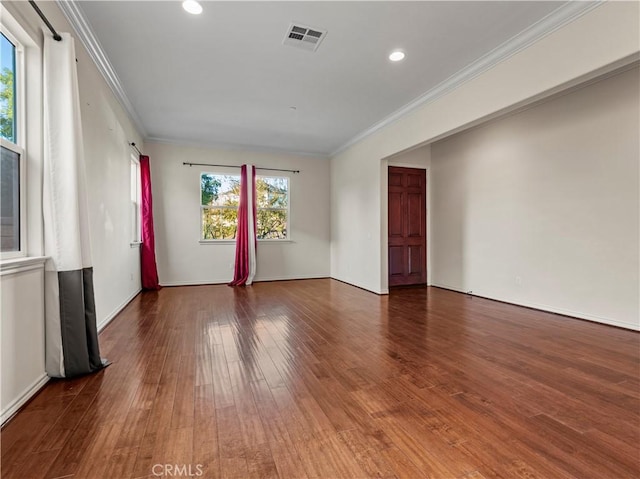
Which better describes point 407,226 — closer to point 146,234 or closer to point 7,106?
point 146,234

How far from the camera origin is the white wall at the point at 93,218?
6.00 feet

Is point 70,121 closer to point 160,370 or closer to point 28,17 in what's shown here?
point 28,17

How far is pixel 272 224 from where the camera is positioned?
690 cm

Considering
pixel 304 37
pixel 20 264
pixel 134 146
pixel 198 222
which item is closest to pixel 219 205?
pixel 198 222

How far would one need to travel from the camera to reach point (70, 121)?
2174 millimetres

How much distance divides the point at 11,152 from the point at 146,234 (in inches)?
150

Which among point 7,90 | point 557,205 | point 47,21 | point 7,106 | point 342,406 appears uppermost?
point 47,21

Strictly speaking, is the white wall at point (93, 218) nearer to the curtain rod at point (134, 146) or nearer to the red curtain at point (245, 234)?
the curtain rod at point (134, 146)

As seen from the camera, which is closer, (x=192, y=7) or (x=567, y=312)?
(x=192, y=7)

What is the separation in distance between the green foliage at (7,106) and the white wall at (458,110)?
3.93 m

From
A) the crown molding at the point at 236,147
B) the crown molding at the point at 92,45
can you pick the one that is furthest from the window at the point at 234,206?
the crown molding at the point at 92,45

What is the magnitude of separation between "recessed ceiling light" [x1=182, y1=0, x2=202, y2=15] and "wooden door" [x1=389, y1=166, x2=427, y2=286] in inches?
168

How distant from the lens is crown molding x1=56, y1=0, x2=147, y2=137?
2.42 meters

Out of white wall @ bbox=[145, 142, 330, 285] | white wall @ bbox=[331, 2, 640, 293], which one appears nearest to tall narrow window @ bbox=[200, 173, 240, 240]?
white wall @ bbox=[145, 142, 330, 285]
